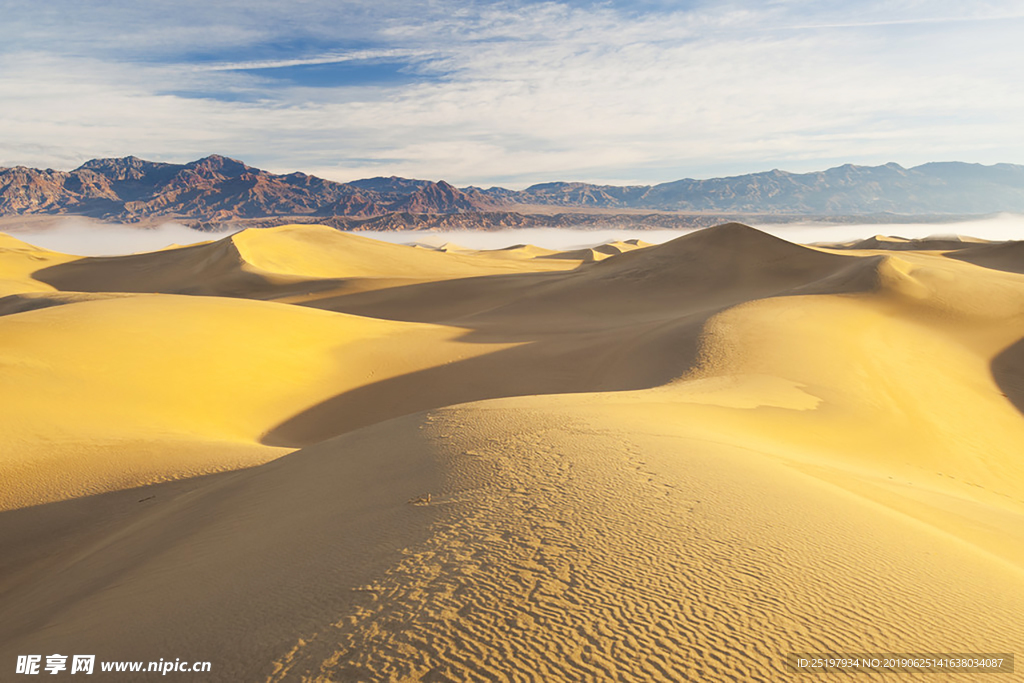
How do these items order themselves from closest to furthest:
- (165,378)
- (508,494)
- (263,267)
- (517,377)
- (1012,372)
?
(508,494) → (165,378) → (1012,372) → (517,377) → (263,267)

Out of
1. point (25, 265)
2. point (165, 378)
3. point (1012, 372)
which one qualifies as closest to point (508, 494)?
point (165, 378)

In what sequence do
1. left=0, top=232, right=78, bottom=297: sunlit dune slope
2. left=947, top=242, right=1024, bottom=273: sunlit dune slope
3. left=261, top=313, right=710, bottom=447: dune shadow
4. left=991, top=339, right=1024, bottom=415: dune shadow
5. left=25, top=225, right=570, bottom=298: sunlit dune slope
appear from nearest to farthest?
left=261, top=313, right=710, bottom=447: dune shadow, left=991, top=339, right=1024, bottom=415: dune shadow, left=947, top=242, right=1024, bottom=273: sunlit dune slope, left=0, top=232, right=78, bottom=297: sunlit dune slope, left=25, top=225, right=570, bottom=298: sunlit dune slope

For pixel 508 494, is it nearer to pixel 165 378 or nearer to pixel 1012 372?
pixel 165 378

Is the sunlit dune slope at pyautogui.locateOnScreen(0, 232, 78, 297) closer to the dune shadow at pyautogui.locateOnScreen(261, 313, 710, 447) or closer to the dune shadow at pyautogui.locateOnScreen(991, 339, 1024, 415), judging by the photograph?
the dune shadow at pyautogui.locateOnScreen(261, 313, 710, 447)

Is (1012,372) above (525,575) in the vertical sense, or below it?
below

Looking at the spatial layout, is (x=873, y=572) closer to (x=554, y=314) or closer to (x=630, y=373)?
(x=630, y=373)

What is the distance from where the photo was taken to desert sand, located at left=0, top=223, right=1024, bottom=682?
9.07 ft

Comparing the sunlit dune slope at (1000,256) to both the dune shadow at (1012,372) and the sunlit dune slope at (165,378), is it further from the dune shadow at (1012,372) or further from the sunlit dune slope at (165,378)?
the sunlit dune slope at (165,378)

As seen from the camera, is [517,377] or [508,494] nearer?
[508,494]

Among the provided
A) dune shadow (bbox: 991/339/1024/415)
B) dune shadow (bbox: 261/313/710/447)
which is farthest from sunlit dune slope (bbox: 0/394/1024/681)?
dune shadow (bbox: 991/339/1024/415)

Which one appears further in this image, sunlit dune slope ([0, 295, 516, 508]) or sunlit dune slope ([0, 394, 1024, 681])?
sunlit dune slope ([0, 295, 516, 508])

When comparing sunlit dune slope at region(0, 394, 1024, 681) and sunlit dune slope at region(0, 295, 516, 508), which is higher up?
sunlit dune slope at region(0, 394, 1024, 681)

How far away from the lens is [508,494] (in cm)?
420

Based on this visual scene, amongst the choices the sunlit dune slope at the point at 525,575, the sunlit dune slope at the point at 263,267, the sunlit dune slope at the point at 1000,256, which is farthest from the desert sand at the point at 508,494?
the sunlit dune slope at the point at 263,267
